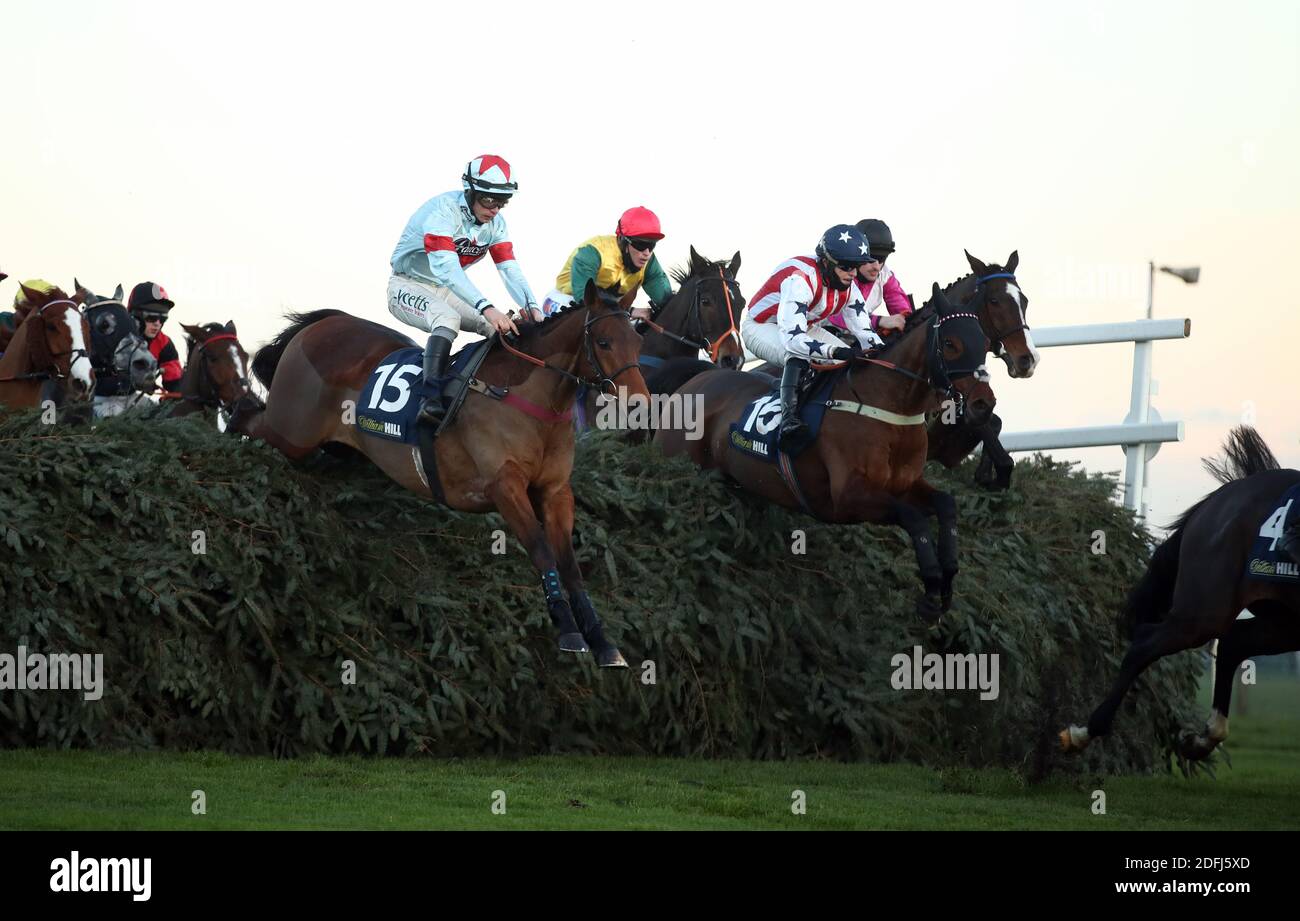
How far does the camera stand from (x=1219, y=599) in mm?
9336

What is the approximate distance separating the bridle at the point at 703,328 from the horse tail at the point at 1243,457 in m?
3.94

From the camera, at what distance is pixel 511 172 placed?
1037cm

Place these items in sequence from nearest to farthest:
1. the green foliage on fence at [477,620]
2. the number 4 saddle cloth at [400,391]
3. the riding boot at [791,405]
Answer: the green foliage on fence at [477,620] < the number 4 saddle cloth at [400,391] < the riding boot at [791,405]

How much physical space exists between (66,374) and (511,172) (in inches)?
172

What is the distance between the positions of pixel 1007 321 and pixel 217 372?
20.9 feet

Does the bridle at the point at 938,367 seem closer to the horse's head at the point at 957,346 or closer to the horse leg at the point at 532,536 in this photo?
the horse's head at the point at 957,346

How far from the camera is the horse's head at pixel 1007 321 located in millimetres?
10625

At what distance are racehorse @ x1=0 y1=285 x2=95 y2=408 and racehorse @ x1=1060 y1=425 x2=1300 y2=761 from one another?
7.49 m

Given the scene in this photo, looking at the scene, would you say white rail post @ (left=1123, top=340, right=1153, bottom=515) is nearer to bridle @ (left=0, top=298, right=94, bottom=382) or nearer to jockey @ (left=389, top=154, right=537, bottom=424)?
jockey @ (left=389, top=154, right=537, bottom=424)

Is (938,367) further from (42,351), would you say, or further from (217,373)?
(42,351)

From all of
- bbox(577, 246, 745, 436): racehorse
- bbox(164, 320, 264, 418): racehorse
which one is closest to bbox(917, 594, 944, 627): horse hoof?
bbox(577, 246, 745, 436): racehorse

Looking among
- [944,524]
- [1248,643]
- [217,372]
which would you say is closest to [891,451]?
[944,524]

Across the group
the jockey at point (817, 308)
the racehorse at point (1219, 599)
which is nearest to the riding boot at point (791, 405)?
the jockey at point (817, 308)

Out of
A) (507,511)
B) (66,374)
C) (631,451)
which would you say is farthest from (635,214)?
(66,374)
